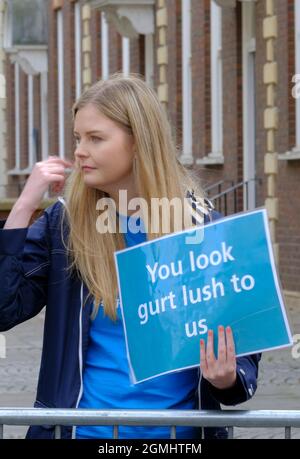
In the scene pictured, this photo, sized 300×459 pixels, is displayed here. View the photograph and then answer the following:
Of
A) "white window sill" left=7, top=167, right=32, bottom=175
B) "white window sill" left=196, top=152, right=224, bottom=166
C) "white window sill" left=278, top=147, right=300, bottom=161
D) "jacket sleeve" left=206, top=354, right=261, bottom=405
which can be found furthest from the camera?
"white window sill" left=7, top=167, right=32, bottom=175

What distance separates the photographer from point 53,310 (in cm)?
386

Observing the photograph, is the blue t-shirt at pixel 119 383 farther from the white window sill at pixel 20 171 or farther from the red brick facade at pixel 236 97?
the white window sill at pixel 20 171

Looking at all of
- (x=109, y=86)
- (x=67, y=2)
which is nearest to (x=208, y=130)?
(x=67, y=2)

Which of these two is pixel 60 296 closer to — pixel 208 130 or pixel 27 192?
pixel 27 192

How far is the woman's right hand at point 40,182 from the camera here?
3922 millimetres

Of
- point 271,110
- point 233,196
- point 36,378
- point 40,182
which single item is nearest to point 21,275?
point 40,182

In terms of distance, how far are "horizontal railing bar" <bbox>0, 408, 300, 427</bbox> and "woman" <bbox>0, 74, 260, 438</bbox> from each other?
0.66 ft

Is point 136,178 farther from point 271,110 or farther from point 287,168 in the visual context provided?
point 271,110

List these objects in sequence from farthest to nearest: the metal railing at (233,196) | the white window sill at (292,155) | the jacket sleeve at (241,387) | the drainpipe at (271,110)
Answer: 1. the metal railing at (233,196)
2. the drainpipe at (271,110)
3. the white window sill at (292,155)
4. the jacket sleeve at (241,387)

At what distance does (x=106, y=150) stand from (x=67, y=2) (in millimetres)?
A: 29813

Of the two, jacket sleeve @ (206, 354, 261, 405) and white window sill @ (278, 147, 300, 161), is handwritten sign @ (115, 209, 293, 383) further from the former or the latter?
white window sill @ (278, 147, 300, 161)

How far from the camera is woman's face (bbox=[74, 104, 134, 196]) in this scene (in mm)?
3900

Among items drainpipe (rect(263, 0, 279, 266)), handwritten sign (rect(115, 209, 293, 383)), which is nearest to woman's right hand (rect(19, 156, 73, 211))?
handwritten sign (rect(115, 209, 293, 383))

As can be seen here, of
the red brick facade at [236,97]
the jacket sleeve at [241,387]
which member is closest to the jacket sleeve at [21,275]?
the jacket sleeve at [241,387]
